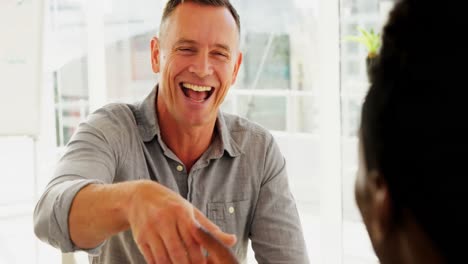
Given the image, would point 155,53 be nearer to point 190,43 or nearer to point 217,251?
point 190,43

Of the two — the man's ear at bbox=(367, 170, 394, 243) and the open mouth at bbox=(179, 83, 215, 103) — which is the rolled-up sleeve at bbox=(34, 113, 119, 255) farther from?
the man's ear at bbox=(367, 170, 394, 243)

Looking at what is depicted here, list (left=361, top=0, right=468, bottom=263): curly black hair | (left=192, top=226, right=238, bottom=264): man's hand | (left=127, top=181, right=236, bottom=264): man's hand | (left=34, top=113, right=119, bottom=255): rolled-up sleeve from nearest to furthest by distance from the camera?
(left=361, top=0, right=468, bottom=263): curly black hair
(left=192, top=226, right=238, bottom=264): man's hand
(left=127, top=181, right=236, bottom=264): man's hand
(left=34, top=113, right=119, bottom=255): rolled-up sleeve

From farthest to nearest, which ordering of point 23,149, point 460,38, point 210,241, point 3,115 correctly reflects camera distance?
point 23,149, point 3,115, point 210,241, point 460,38

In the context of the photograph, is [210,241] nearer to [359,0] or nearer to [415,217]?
[415,217]

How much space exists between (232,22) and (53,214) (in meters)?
0.87

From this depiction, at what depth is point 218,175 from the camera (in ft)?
5.63

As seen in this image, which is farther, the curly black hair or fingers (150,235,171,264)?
fingers (150,235,171,264)

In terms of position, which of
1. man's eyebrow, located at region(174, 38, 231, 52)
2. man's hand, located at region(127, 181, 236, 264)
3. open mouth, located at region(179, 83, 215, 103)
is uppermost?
man's eyebrow, located at region(174, 38, 231, 52)

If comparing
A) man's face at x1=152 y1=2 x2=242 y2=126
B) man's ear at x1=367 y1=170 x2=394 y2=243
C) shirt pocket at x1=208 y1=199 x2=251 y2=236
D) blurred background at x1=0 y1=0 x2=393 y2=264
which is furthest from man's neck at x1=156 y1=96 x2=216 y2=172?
man's ear at x1=367 y1=170 x2=394 y2=243

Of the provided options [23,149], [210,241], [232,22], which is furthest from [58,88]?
[210,241]

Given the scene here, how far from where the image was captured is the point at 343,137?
3.77 metres

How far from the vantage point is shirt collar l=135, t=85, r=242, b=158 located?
168 cm

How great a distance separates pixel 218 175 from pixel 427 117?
4.46 ft

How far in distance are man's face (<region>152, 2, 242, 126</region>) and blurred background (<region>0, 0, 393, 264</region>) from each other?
1.02 meters
